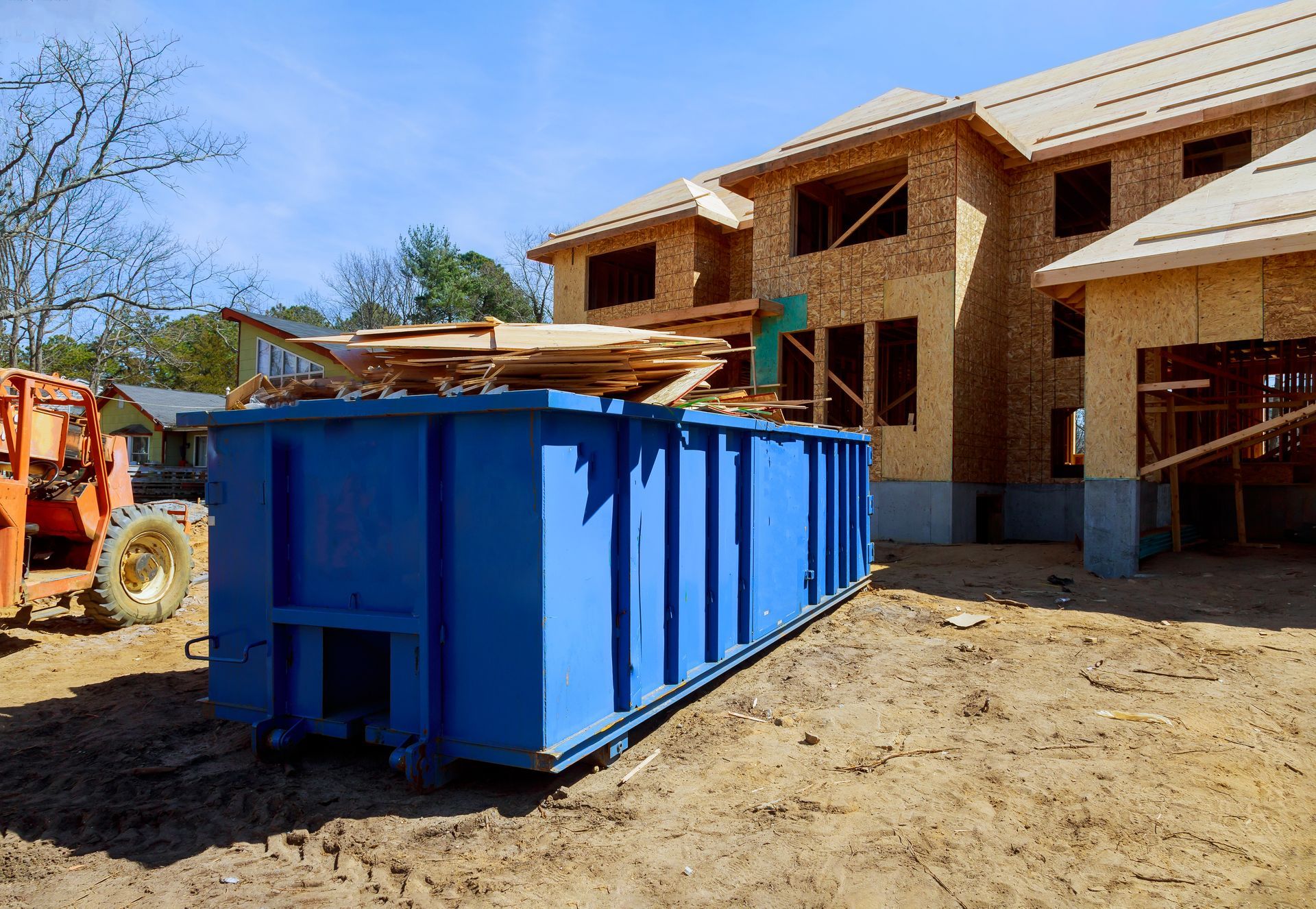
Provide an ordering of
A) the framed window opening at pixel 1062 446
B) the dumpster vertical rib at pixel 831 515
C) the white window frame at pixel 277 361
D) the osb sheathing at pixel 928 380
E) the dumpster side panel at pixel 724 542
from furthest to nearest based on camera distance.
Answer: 1. the white window frame at pixel 277 361
2. the framed window opening at pixel 1062 446
3. the osb sheathing at pixel 928 380
4. the dumpster vertical rib at pixel 831 515
5. the dumpster side panel at pixel 724 542

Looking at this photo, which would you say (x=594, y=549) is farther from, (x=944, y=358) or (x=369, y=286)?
(x=369, y=286)

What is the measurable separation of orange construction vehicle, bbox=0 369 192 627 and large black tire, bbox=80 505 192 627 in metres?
0.01

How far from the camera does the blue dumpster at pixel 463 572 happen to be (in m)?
3.93

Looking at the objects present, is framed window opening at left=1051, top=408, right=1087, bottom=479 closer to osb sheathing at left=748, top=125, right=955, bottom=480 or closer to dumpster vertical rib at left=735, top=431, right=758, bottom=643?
osb sheathing at left=748, top=125, right=955, bottom=480

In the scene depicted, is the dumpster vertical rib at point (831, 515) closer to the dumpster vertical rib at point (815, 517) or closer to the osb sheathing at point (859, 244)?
the dumpster vertical rib at point (815, 517)

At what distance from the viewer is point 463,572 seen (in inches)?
160

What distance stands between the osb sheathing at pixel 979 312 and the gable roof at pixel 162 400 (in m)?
27.4

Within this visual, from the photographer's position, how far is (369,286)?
141 ft

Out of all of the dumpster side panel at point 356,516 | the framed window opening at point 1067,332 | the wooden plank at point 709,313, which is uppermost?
the wooden plank at point 709,313

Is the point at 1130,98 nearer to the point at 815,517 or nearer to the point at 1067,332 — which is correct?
the point at 1067,332

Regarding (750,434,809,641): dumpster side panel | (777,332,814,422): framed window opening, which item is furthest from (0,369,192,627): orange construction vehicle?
(777,332,814,422): framed window opening

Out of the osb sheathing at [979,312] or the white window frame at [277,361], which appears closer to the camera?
the osb sheathing at [979,312]

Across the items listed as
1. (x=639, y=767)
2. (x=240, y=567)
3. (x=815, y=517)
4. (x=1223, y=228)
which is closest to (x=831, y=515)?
(x=815, y=517)

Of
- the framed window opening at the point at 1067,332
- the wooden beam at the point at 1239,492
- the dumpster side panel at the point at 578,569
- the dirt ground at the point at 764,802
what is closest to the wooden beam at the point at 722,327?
the framed window opening at the point at 1067,332
